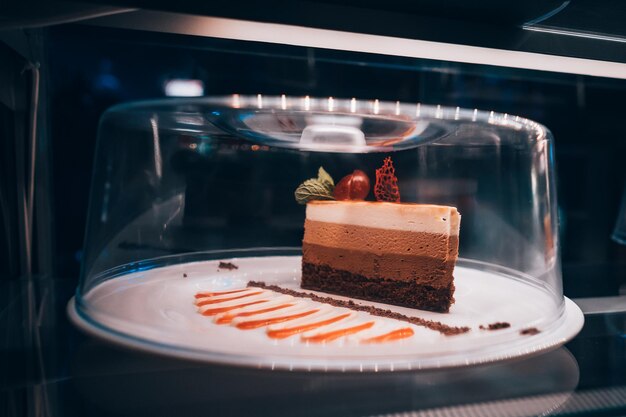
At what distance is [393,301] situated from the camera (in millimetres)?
1396

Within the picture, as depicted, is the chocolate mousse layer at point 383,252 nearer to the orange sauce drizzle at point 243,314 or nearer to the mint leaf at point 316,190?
the mint leaf at point 316,190

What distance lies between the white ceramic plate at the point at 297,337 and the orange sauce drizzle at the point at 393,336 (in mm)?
16

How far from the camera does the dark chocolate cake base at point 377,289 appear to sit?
4.21 ft

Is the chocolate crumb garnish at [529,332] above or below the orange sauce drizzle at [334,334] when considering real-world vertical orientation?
above

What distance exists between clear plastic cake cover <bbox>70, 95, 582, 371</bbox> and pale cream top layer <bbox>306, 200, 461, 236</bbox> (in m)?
0.08

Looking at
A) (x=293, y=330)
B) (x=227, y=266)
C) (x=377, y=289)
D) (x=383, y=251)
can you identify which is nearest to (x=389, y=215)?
(x=383, y=251)

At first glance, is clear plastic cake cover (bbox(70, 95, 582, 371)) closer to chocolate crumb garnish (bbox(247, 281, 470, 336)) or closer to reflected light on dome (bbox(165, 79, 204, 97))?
chocolate crumb garnish (bbox(247, 281, 470, 336))

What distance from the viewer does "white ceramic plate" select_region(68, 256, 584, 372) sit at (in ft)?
2.19

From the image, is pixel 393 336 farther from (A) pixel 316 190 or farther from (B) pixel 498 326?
(A) pixel 316 190

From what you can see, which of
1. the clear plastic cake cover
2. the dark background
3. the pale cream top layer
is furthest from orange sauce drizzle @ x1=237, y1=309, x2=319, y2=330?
the dark background

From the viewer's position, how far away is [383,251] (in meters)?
1.45

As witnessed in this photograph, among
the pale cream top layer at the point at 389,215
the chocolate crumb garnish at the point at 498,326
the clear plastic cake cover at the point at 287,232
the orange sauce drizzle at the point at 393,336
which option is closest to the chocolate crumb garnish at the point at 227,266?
the clear plastic cake cover at the point at 287,232

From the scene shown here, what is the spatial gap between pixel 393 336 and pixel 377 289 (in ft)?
1.73

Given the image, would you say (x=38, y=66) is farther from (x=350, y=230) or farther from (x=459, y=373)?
(x=459, y=373)
